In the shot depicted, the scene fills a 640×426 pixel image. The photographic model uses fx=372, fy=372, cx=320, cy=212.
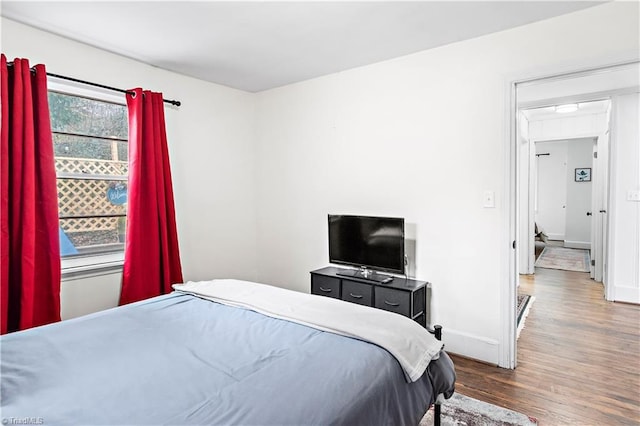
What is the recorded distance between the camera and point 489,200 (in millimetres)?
2824

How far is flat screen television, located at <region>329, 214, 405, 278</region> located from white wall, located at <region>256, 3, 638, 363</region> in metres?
0.24

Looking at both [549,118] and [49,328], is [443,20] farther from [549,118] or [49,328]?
[549,118]

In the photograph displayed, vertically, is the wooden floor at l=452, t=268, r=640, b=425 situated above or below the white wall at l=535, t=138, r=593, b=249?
below

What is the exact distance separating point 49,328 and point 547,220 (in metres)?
9.77

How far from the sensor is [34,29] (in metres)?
2.61

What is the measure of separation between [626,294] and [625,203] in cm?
→ 106

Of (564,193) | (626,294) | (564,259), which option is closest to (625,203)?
(626,294)

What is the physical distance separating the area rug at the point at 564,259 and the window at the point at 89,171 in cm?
639

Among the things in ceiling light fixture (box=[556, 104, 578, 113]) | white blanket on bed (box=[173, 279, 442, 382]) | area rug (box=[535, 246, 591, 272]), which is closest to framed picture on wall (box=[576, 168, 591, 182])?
area rug (box=[535, 246, 591, 272])

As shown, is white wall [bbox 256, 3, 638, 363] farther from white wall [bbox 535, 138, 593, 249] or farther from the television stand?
white wall [bbox 535, 138, 593, 249]

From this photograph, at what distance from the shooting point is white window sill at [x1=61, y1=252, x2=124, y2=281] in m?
2.86

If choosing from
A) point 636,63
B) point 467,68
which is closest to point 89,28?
point 467,68

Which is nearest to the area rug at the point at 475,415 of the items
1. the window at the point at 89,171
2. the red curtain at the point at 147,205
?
the red curtain at the point at 147,205

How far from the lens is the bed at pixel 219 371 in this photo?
3.91 ft
